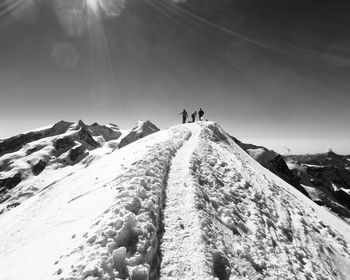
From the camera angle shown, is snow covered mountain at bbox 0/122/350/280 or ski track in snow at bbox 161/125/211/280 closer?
snow covered mountain at bbox 0/122/350/280

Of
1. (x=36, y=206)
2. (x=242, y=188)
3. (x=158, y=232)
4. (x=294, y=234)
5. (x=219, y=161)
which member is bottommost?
(x=36, y=206)

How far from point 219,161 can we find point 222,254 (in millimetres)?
13138

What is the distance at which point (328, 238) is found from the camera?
A: 17.4 meters

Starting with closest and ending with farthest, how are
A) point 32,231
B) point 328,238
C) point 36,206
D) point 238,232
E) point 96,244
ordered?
point 96,244 → point 238,232 → point 32,231 → point 328,238 → point 36,206

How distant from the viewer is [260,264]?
10438 mm

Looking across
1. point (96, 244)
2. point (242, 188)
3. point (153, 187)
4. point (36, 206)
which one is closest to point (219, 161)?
point (242, 188)

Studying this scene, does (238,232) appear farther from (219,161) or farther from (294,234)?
(219,161)

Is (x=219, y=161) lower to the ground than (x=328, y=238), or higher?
higher

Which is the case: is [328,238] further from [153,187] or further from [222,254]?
[153,187]

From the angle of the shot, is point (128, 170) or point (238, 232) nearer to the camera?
point (238, 232)

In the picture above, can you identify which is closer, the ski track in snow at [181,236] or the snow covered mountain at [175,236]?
the snow covered mountain at [175,236]

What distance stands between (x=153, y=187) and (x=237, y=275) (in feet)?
20.8

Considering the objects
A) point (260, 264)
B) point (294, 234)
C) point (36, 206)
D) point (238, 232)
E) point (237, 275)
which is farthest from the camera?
point (36, 206)

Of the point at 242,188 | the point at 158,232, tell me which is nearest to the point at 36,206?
the point at 158,232
